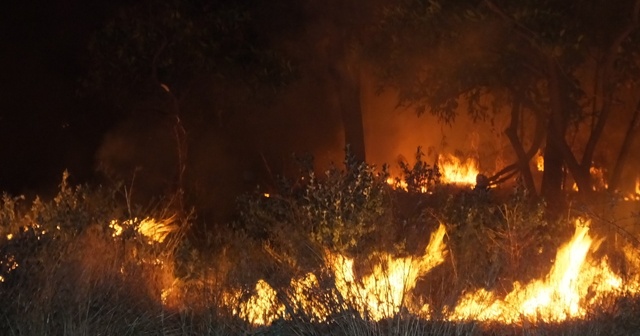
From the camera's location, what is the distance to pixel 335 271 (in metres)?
6.87

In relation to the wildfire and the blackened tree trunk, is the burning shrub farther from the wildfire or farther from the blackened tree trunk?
the blackened tree trunk

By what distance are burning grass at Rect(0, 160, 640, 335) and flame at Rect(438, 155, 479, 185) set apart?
659cm

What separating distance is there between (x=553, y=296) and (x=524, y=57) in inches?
189

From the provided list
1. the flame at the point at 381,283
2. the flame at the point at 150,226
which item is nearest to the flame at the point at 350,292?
the flame at the point at 381,283

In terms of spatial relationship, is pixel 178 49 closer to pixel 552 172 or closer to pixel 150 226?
pixel 150 226

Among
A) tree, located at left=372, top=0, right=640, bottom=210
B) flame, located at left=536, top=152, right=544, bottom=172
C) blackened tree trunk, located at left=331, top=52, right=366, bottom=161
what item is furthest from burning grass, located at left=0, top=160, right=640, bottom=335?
flame, located at left=536, top=152, right=544, bottom=172

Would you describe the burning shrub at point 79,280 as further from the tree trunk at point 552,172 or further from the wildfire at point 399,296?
the tree trunk at point 552,172

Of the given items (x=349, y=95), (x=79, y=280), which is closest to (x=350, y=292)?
(x=79, y=280)

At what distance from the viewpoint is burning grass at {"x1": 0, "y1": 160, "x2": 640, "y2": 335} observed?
659 cm

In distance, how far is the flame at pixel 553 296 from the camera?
263 inches

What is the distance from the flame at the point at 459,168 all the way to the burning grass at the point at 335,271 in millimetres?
6590

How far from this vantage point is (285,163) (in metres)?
14.1

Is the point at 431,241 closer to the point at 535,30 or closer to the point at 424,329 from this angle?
the point at 424,329

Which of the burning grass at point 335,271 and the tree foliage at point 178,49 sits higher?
the tree foliage at point 178,49
